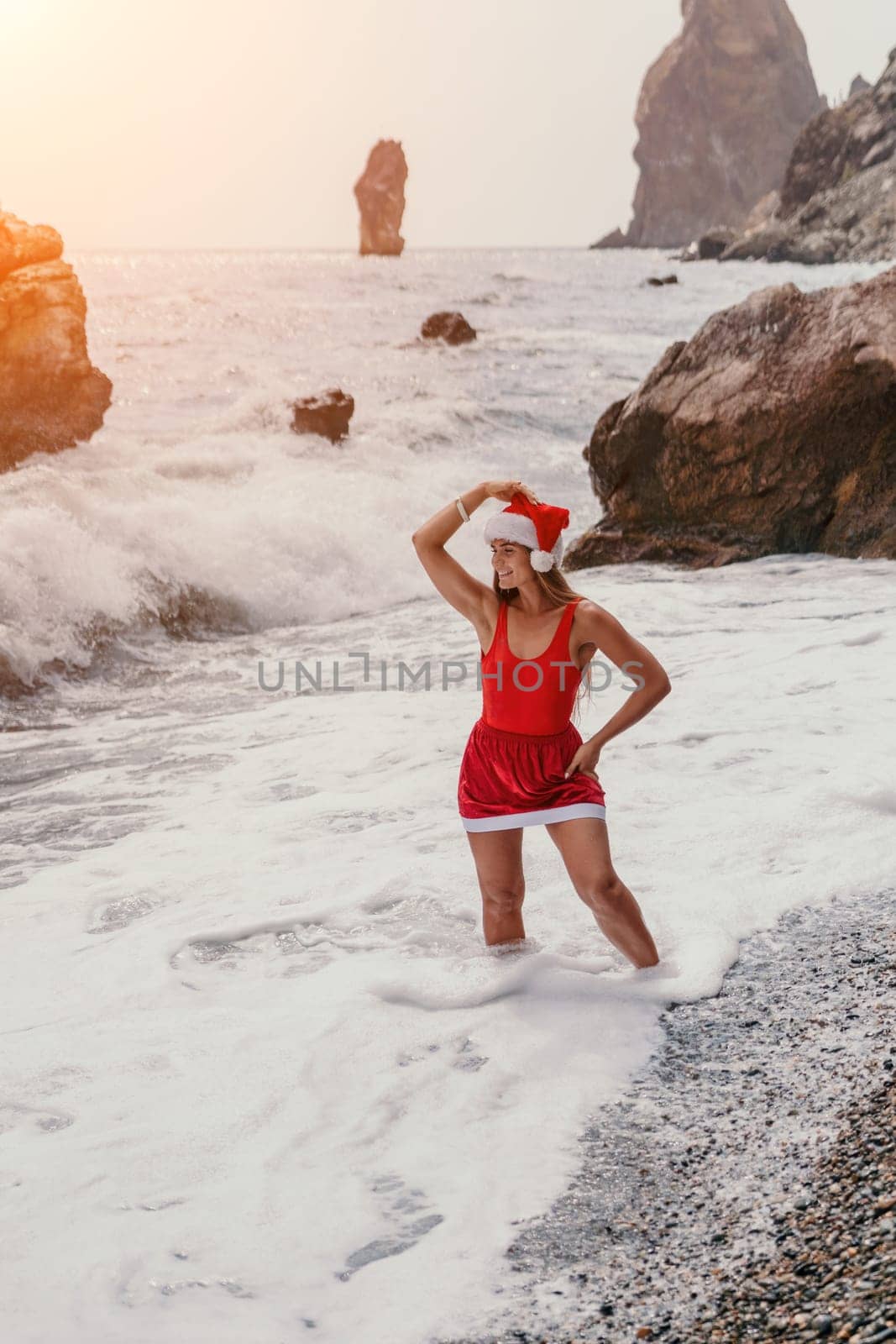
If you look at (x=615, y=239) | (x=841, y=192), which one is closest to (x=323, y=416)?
(x=841, y=192)

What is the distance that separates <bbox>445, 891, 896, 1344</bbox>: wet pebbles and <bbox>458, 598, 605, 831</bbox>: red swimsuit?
63cm

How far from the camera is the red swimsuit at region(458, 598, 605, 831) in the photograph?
3227 millimetres

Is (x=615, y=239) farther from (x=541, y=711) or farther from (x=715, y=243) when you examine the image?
(x=541, y=711)

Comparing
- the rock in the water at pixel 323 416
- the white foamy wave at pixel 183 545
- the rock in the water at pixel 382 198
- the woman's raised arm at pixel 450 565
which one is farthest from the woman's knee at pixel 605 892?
the rock in the water at pixel 382 198

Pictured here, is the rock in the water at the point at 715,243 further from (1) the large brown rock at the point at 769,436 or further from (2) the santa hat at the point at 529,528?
(2) the santa hat at the point at 529,528

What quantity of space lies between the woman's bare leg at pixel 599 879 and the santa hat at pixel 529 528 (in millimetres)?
712

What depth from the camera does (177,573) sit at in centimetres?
1006

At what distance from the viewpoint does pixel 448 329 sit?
92.8 feet

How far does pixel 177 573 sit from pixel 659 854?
6.68 m

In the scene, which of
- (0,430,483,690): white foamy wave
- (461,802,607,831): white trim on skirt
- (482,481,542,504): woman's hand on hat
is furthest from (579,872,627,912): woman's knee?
(0,430,483,690): white foamy wave

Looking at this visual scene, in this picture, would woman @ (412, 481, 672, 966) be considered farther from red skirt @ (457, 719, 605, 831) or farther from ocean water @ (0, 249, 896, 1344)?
ocean water @ (0, 249, 896, 1344)

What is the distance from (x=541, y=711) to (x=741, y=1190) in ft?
4.49

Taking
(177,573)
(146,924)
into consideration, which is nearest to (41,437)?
(177,573)

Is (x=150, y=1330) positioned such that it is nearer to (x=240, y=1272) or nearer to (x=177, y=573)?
(x=240, y=1272)
